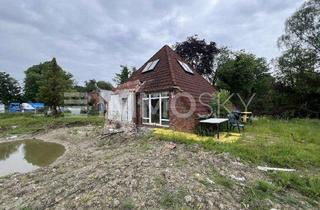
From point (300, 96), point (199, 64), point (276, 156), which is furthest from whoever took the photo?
point (199, 64)

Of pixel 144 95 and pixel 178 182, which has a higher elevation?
pixel 144 95

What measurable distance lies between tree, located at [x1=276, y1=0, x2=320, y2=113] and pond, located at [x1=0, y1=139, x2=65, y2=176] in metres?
17.8

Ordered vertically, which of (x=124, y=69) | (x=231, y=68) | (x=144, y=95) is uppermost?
(x=124, y=69)

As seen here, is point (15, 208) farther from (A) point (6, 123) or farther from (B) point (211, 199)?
(A) point (6, 123)

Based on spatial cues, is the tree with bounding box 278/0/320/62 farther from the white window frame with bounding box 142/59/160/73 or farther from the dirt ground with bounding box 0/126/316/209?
the dirt ground with bounding box 0/126/316/209

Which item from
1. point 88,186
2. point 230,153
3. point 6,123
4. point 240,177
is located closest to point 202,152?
point 230,153

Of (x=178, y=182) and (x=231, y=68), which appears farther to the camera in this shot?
(x=231, y=68)

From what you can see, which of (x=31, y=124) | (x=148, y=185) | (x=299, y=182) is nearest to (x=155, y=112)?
(x=148, y=185)

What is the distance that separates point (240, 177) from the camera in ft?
16.6

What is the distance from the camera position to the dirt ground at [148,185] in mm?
3984

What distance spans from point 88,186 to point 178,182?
77.5 inches

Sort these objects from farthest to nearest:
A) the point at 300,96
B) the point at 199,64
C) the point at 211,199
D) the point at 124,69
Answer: the point at 124,69
the point at 199,64
the point at 300,96
the point at 211,199

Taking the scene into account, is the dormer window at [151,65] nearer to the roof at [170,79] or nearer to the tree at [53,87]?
the roof at [170,79]

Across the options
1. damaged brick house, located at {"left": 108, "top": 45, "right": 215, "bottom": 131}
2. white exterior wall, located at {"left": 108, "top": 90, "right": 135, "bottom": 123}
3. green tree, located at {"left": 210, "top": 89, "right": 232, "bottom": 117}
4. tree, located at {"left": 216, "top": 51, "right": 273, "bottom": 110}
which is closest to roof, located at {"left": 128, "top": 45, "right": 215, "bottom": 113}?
damaged brick house, located at {"left": 108, "top": 45, "right": 215, "bottom": 131}
